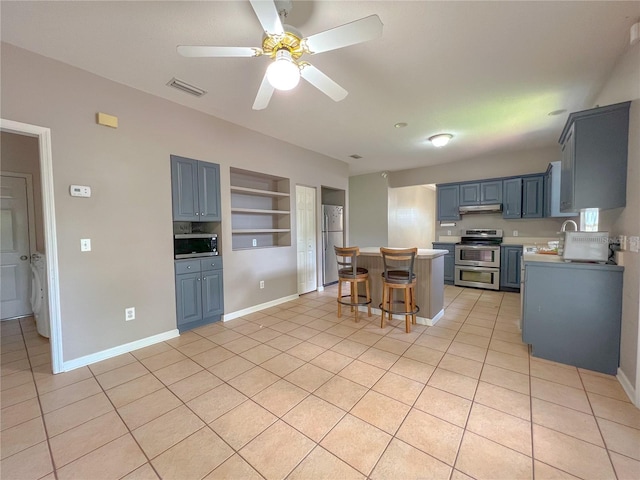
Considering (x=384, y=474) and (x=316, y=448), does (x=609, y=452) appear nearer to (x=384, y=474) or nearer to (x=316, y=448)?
(x=384, y=474)

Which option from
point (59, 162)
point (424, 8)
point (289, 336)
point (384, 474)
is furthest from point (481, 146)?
point (59, 162)

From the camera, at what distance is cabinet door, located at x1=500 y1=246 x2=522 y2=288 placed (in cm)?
485

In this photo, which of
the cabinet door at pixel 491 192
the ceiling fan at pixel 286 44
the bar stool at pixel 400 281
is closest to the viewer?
the ceiling fan at pixel 286 44

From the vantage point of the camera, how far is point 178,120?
3.07m

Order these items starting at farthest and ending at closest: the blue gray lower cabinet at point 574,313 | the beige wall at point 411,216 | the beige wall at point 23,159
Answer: the beige wall at point 411,216, the beige wall at point 23,159, the blue gray lower cabinet at point 574,313

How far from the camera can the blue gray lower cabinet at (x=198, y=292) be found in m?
3.14

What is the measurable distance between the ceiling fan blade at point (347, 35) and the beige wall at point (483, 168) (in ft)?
16.6

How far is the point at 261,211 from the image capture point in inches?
161

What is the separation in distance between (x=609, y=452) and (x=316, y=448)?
5.41 feet

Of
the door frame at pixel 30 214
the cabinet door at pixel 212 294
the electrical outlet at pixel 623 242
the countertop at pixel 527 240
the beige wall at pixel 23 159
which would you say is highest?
the beige wall at pixel 23 159

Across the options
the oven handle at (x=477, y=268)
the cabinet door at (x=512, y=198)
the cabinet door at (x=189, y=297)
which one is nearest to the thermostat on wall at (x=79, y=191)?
the cabinet door at (x=189, y=297)

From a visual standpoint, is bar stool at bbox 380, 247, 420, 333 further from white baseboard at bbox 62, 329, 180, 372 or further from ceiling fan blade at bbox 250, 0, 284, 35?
white baseboard at bbox 62, 329, 180, 372

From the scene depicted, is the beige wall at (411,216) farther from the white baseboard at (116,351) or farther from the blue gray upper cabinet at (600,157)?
the white baseboard at (116,351)

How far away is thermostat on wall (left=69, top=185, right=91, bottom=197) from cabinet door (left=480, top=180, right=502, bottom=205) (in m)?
6.30
